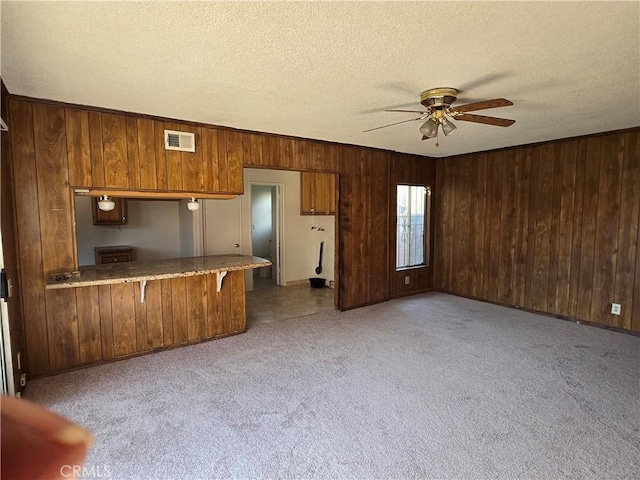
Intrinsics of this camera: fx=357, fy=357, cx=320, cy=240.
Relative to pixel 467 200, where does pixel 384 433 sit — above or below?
below

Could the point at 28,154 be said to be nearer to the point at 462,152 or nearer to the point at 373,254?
the point at 373,254

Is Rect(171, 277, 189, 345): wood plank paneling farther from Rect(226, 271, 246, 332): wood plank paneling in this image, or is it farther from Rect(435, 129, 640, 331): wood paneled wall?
Rect(435, 129, 640, 331): wood paneled wall

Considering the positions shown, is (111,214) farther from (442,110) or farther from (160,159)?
(442,110)

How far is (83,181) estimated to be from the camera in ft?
10.2

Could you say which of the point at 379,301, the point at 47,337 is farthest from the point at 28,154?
the point at 379,301

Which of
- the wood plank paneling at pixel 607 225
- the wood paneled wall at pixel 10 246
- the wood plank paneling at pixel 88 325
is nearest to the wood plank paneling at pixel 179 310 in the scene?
the wood plank paneling at pixel 88 325

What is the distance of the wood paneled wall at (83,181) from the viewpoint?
293 cm

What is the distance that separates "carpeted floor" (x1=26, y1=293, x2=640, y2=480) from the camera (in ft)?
6.64

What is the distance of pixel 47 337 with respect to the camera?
3.04m

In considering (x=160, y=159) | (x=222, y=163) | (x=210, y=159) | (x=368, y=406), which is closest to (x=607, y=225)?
(x=368, y=406)

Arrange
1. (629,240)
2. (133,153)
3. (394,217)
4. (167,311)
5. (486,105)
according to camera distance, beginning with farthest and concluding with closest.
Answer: (394,217)
(629,240)
(167,311)
(133,153)
(486,105)

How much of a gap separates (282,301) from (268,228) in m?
2.35

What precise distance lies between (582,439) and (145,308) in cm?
361

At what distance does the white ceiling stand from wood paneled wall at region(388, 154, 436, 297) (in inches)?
86.7
